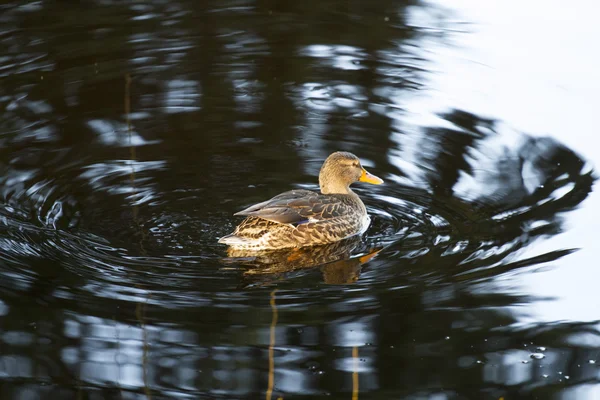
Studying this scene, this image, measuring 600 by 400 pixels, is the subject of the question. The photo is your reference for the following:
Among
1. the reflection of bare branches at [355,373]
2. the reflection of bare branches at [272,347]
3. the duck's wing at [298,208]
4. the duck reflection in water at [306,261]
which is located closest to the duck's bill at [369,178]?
the duck's wing at [298,208]

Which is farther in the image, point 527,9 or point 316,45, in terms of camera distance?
point 527,9

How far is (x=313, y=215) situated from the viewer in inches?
320

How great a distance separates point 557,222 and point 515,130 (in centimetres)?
224

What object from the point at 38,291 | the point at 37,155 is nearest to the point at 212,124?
the point at 37,155

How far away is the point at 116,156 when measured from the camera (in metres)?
9.35

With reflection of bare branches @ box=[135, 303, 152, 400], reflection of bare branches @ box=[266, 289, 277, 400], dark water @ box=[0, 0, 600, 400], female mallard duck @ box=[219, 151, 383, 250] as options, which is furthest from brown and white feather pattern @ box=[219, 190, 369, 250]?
reflection of bare branches @ box=[135, 303, 152, 400]

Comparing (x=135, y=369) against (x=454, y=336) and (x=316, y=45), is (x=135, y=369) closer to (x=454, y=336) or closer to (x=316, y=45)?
(x=454, y=336)

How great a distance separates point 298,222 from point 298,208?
0.42 ft

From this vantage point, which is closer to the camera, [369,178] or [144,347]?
[144,347]

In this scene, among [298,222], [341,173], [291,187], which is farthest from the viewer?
[291,187]

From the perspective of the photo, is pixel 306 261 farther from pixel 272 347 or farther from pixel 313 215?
pixel 272 347

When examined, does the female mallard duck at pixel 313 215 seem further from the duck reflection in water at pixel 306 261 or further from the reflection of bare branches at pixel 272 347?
the reflection of bare branches at pixel 272 347

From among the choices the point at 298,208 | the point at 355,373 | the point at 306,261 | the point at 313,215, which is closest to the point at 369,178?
the point at 313,215

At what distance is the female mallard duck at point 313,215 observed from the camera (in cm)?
777
